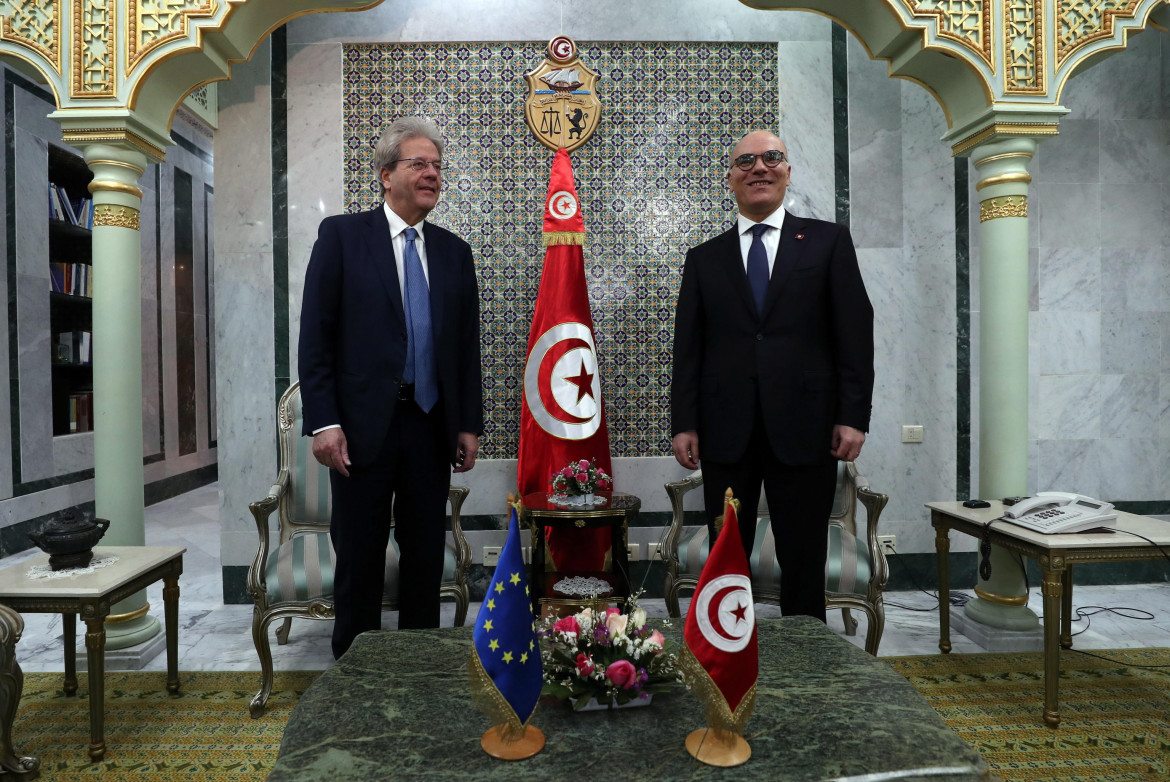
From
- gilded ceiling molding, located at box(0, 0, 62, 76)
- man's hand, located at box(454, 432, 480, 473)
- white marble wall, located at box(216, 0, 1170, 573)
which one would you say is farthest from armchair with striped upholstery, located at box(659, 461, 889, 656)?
gilded ceiling molding, located at box(0, 0, 62, 76)

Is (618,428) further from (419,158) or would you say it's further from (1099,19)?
(1099,19)

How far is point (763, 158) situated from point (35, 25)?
293cm

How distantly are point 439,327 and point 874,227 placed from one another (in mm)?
2653

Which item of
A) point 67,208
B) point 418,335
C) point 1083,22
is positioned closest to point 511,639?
point 418,335

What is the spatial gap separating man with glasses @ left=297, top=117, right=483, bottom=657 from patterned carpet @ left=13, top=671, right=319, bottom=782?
44cm

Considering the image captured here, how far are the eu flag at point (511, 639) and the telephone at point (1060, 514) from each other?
217 centimetres

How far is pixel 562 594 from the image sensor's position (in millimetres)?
3033

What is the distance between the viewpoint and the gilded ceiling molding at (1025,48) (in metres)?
3.06

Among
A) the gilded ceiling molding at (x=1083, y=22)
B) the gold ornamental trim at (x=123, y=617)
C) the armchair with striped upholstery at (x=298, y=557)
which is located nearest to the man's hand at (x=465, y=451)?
the armchair with striped upholstery at (x=298, y=557)

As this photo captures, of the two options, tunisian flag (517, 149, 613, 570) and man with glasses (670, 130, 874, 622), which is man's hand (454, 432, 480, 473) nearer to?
man with glasses (670, 130, 874, 622)

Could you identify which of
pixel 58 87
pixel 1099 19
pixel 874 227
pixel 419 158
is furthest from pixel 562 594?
pixel 1099 19

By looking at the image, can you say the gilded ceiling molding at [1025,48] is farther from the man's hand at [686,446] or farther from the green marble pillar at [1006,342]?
the man's hand at [686,446]

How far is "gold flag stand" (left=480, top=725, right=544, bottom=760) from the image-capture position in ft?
3.95

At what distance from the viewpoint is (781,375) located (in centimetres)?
226
